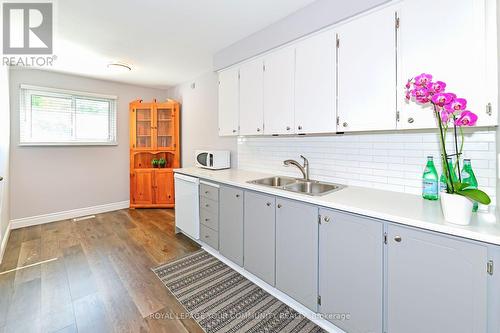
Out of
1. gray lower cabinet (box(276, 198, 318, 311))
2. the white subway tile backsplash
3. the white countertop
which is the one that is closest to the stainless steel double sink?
the white subway tile backsplash

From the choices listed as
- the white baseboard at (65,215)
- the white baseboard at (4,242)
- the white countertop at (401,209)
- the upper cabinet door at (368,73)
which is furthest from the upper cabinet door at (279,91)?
the white baseboard at (65,215)

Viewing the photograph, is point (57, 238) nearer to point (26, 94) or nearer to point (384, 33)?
point (26, 94)

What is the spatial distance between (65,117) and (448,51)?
5.09 metres

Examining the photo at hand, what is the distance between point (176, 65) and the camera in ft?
11.7

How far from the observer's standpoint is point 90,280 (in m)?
2.22

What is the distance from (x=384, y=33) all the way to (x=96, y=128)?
15.4 ft

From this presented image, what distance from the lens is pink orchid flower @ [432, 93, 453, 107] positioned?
1136mm

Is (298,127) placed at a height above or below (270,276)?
above

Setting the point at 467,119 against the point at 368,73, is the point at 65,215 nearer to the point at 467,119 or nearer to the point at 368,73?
the point at 368,73

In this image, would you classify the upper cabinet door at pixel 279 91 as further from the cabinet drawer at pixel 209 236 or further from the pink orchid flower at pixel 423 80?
the cabinet drawer at pixel 209 236

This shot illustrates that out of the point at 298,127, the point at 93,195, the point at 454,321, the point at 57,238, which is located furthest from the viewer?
the point at 93,195

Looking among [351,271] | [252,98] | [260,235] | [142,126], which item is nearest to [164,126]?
[142,126]

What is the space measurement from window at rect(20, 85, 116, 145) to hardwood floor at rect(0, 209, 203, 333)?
4.88ft

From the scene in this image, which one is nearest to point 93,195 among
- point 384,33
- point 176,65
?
point 176,65
